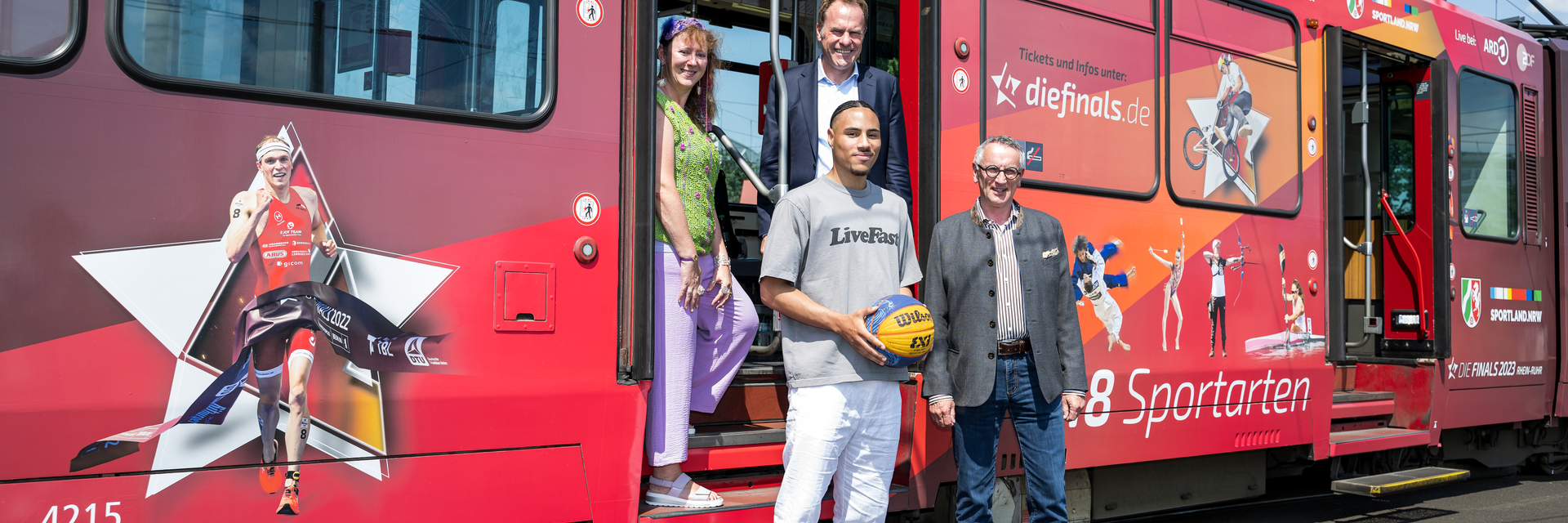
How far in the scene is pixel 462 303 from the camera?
9.45 ft

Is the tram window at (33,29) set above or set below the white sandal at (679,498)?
above

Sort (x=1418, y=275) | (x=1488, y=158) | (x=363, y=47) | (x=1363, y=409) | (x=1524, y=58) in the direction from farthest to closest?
1. (x=1524, y=58)
2. (x=1488, y=158)
3. (x=1418, y=275)
4. (x=1363, y=409)
5. (x=363, y=47)

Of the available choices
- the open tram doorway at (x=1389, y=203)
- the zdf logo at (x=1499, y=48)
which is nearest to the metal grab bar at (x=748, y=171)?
the open tram doorway at (x=1389, y=203)

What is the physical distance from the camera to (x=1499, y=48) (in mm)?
6602

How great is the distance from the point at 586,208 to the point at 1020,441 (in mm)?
1583

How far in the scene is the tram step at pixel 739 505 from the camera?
324 cm

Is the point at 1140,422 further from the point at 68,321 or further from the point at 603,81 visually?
the point at 68,321

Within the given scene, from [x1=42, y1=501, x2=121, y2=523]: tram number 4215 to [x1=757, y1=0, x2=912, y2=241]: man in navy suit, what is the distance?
2.11 metres

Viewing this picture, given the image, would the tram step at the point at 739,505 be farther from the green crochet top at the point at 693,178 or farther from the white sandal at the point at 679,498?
the green crochet top at the point at 693,178

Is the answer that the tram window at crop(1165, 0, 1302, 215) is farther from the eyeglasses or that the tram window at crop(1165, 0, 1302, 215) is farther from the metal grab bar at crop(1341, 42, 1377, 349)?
the eyeglasses

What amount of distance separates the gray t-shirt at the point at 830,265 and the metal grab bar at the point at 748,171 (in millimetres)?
430

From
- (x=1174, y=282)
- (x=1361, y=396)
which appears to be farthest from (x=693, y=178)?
(x=1361, y=396)

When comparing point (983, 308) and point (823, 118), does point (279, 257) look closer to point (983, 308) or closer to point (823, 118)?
point (823, 118)

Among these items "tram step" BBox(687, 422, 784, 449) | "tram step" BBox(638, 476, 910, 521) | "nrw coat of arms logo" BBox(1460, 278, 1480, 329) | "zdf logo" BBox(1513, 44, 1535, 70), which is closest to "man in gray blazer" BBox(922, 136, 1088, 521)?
"tram step" BBox(638, 476, 910, 521)
